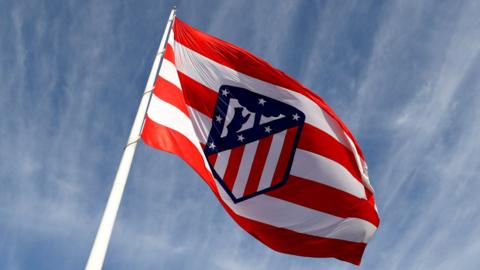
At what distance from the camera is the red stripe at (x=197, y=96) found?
10.5 metres

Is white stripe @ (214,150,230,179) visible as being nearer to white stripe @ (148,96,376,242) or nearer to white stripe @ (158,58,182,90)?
white stripe @ (148,96,376,242)

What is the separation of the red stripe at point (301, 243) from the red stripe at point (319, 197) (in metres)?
0.76

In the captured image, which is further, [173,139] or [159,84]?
[159,84]

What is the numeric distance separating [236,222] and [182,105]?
311 centimetres

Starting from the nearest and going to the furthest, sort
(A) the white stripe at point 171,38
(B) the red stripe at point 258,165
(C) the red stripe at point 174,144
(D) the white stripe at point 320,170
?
(C) the red stripe at point 174,144 → (A) the white stripe at point 171,38 → (B) the red stripe at point 258,165 → (D) the white stripe at point 320,170

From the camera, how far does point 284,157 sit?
1123cm

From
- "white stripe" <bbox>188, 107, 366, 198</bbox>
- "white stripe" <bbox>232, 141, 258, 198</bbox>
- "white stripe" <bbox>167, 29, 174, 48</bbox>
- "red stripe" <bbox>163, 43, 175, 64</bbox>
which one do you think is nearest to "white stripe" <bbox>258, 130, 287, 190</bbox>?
"white stripe" <bbox>188, 107, 366, 198</bbox>

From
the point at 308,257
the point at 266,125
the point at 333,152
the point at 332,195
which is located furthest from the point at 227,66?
the point at 308,257

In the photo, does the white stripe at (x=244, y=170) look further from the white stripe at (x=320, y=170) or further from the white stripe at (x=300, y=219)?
the white stripe at (x=320, y=170)

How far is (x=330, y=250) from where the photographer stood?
37.0ft

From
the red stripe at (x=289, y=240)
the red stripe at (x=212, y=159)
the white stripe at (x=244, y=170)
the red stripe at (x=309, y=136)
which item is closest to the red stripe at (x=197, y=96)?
the red stripe at (x=309, y=136)

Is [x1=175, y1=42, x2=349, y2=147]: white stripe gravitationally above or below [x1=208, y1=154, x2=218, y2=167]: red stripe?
above

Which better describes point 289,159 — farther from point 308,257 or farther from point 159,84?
point 159,84

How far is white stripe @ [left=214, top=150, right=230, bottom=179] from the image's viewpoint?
34.2 feet
